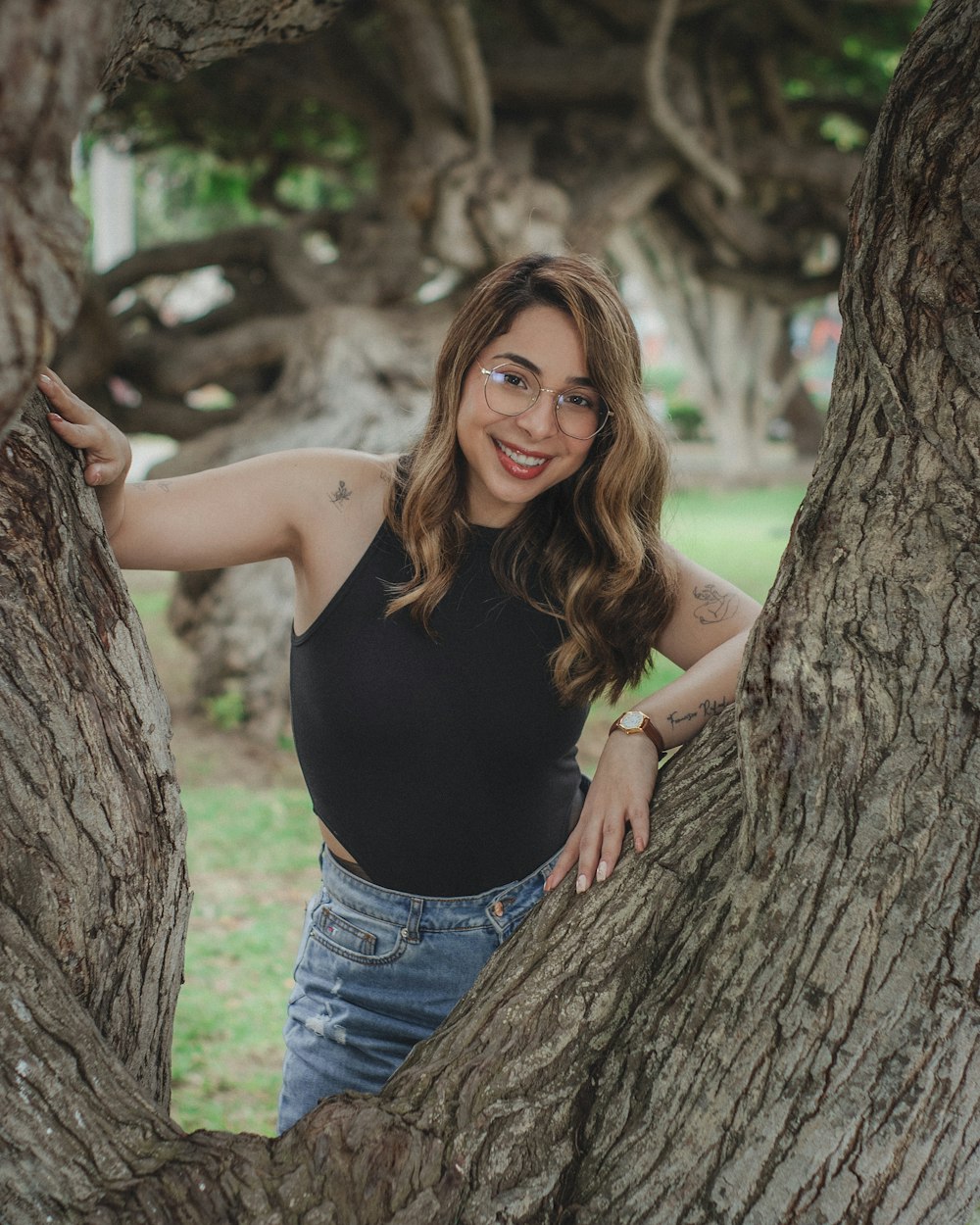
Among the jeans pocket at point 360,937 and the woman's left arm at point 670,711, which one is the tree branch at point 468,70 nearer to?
the woman's left arm at point 670,711

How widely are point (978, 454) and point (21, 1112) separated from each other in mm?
1471

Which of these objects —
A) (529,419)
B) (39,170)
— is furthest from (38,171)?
(529,419)

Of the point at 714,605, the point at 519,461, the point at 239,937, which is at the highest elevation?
the point at 519,461

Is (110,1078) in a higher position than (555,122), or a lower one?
lower

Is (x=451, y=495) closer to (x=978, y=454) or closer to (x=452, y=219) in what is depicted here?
(x=978, y=454)

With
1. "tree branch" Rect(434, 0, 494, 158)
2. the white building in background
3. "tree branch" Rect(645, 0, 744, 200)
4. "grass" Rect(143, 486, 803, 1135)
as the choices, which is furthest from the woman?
the white building in background

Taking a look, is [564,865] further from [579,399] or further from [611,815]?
[579,399]

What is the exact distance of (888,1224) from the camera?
156cm

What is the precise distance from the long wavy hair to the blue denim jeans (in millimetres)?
477

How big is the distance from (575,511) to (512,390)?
0.29 m

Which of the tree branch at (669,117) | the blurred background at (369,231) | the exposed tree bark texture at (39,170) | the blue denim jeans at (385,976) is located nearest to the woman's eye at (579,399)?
the blue denim jeans at (385,976)

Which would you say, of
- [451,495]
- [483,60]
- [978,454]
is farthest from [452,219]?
[978,454]

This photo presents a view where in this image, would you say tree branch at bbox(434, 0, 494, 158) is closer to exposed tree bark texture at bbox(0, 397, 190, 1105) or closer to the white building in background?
exposed tree bark texture at bbox(0, 397, 190, 1105)

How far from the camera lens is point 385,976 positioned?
7.91 feet
